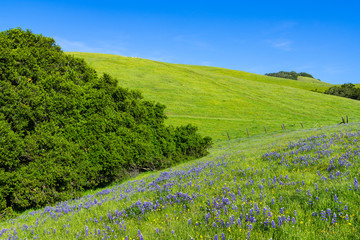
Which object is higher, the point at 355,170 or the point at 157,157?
the point at 355,170

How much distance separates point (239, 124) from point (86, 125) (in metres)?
39.9

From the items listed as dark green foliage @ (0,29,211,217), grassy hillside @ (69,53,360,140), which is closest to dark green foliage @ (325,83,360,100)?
grassy hillside @ (69,53,360,140)

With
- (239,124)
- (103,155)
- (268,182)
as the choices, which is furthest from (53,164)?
(239,124)

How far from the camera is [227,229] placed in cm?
446

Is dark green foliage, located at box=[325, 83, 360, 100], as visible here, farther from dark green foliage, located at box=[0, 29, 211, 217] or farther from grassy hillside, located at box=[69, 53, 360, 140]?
dark green foliage, located at box=[0, 29, 211, 217]

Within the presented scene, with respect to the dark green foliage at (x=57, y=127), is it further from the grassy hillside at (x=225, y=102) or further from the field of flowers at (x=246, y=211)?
the grassy hillside at (x=225, y=102)

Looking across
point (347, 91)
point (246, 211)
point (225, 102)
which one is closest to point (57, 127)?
point (246, 211)

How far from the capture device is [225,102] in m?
64.6

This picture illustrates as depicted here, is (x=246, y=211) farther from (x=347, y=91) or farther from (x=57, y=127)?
(x=347, y=91)

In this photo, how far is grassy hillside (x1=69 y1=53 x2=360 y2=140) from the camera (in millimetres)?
49250

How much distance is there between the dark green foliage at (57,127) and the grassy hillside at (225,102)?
26896 millimetres

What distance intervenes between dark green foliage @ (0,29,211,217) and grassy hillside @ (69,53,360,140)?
2690cm

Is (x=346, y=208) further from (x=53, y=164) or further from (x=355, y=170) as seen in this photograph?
(x=53, y=164)

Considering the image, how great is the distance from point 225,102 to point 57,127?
55779 millimetres
